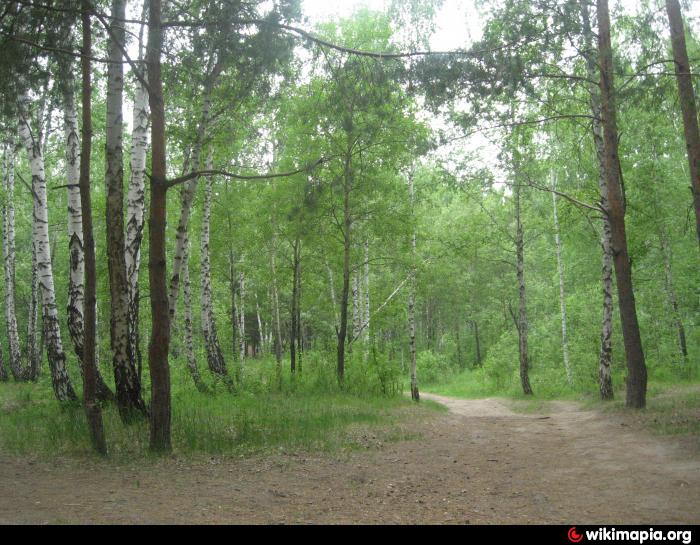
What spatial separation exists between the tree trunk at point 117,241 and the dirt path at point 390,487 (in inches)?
79.7

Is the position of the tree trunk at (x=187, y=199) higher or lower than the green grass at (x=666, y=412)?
higher

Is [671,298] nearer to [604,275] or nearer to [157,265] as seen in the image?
[604,275]

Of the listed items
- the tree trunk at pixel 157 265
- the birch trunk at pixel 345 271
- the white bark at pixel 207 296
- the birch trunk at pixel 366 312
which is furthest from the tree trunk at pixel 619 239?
the white bark at pixel 207 296

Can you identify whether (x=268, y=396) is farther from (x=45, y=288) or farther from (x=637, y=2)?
(x=637, y=2)

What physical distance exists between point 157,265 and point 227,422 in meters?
3.63

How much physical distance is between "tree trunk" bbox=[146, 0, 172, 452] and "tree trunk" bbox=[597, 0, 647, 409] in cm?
862

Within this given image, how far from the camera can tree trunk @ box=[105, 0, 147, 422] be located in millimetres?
8570

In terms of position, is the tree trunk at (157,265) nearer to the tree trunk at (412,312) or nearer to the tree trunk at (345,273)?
the tree trunk at (345,273)

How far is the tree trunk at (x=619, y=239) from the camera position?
10930mm

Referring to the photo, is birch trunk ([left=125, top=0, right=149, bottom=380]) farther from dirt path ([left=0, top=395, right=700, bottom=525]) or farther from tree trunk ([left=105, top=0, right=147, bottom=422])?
dirt path ([left=0, top=395, right=700, bottom=525])

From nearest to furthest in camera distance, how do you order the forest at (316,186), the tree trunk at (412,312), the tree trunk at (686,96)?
1. the forest at (316,186)
2. the tree trunk at (686,96)
3. the tree trunk at (412,312)
